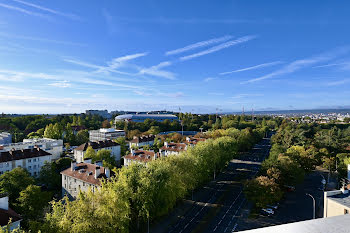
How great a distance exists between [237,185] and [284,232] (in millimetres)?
32638

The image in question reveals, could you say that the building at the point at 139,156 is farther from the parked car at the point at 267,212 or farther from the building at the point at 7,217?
the building at the point at 7,217

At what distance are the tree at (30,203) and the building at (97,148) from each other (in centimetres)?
2015

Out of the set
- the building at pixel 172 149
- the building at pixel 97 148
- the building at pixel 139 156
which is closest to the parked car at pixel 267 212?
the building at pixel 139 156

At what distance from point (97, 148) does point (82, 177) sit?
754 inches

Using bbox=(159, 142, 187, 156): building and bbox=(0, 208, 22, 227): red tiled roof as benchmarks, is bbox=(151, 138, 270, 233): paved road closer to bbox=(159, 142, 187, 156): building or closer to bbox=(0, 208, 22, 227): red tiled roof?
bbox=(159, 142, 187, 156): building

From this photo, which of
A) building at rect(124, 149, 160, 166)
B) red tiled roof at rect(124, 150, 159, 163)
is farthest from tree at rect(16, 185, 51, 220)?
red tiled roof at rect(124, 150, 159, 163)

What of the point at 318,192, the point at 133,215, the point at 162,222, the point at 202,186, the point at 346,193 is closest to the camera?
the point at 346,193

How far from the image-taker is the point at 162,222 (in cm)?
2206

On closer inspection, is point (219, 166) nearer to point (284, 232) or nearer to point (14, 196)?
point (14, 196)

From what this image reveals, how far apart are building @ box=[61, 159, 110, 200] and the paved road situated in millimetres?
9840

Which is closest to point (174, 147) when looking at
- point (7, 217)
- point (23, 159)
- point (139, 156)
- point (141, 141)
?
point (139, 156)

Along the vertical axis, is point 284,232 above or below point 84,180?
above

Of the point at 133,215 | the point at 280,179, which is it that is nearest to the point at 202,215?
the point at 133,215

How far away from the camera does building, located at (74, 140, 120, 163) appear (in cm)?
4275
